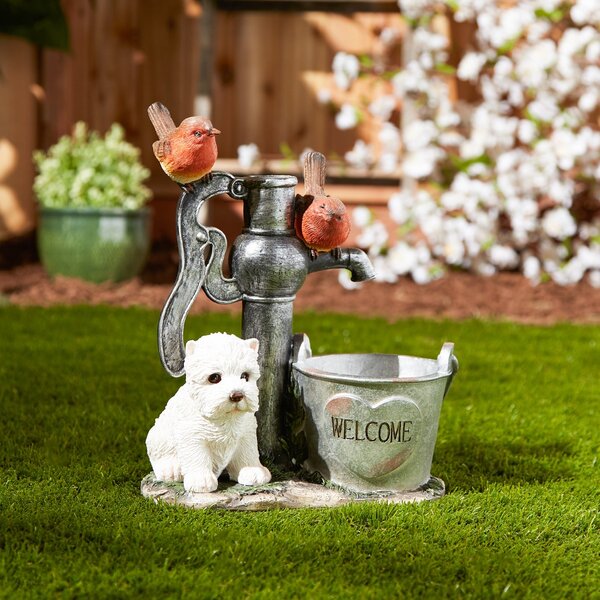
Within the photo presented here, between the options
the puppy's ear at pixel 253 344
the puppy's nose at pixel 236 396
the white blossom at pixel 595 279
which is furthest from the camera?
the white blossom at pixel 595 279

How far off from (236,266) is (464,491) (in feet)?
2.84

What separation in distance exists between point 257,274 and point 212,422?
41 centimetres

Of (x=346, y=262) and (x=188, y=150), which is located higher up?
(x=188, y=150)

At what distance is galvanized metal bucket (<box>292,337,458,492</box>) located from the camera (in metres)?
2.63

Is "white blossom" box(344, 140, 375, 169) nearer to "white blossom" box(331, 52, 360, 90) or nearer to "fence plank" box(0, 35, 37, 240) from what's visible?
"white blossom" box(331, 52, 360, 90)

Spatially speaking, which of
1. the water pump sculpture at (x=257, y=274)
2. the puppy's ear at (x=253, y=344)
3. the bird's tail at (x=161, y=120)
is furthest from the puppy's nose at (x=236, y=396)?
the bird's tail at (x=161, y=120)

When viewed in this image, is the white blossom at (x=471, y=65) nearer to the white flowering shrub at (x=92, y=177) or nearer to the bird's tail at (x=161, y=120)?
the white flowering shrub at (x=92, y=177)

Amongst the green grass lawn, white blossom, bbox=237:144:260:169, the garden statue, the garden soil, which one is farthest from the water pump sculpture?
white blossom, bbox=237:144:260:169

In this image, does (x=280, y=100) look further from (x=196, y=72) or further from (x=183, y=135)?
(x=183, y=135)

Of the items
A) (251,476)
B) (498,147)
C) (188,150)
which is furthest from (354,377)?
(498,147)

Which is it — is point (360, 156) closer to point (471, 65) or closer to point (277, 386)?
point (471, 65)

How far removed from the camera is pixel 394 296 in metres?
6.05

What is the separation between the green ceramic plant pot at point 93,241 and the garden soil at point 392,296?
8 cm

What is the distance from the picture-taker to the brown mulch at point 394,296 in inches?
221
